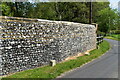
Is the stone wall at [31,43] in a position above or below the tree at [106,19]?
below

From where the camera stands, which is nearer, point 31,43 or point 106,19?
point 31,43

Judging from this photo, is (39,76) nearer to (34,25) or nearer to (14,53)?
(14,53)

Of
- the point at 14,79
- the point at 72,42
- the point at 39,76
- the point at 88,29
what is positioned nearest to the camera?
the point at 14,79

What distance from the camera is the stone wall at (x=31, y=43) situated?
8.14 metres

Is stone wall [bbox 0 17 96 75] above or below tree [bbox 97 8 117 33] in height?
below

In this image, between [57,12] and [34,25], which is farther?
[57,12]

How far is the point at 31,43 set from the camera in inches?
374

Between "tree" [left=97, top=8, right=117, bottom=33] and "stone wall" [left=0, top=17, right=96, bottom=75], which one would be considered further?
"tree" [left=97, top=8, right=117, bottom=33]

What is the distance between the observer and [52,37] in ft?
37.1

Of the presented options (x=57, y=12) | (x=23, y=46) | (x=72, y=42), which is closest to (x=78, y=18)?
(x=57, y=12)

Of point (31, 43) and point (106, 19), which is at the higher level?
point (106, 19)

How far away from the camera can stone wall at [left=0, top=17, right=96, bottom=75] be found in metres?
8.14

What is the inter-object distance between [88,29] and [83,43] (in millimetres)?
2504

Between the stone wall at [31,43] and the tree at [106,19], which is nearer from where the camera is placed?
the stone wall at [31,43]
